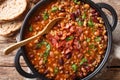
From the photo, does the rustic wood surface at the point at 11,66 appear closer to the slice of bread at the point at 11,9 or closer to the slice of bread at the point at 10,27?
the slice of bread at the point at 10,27

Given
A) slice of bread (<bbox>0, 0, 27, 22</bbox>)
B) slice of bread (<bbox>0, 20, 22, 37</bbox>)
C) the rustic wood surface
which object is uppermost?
slice of bread (<bbox>0, 0, 27, 22</bbox>)

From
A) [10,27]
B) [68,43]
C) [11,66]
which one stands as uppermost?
[68,43]

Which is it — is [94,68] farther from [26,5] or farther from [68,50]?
[26,5]

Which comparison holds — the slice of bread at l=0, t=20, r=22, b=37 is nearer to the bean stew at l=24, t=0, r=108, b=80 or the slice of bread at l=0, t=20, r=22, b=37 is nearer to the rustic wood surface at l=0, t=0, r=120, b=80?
the rustic wood surface at l=0, t=0, r=120, b=80

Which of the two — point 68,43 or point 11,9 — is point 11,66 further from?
point 68,43

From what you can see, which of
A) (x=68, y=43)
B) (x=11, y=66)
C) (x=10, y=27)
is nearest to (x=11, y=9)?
(x=10, y=27)

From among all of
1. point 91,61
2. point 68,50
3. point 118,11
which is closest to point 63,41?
point 68,50

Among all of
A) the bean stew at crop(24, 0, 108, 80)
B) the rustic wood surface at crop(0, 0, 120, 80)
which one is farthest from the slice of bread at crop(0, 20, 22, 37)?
the bean stew at crop(24, 0, 108, 80)
